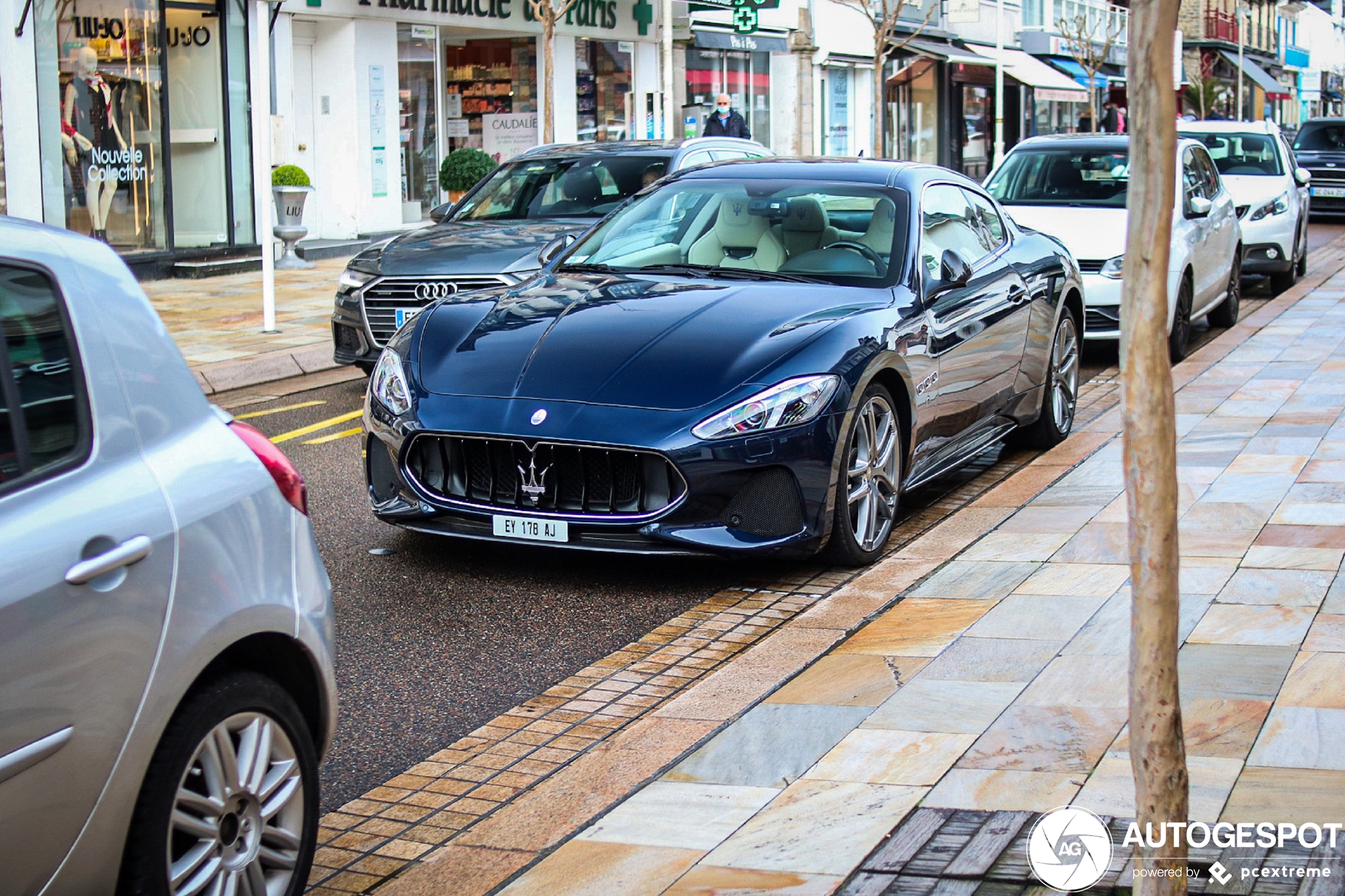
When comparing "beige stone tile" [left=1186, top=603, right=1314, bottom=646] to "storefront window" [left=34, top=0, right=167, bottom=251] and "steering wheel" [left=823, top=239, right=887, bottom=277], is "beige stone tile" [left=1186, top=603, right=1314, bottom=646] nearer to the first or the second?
"steering wheel" [left=823, top=239, right=887, bottom=277]

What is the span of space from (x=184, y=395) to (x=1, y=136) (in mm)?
15256

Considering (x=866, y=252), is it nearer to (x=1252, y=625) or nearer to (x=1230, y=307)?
(x=1252, y=625)

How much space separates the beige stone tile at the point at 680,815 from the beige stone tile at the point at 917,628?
4.22 ft

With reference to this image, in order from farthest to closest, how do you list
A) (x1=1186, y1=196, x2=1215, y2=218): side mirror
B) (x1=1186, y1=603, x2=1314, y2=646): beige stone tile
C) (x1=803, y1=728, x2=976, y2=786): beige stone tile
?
(x1=1186, y1=196, x2=1215, y2=218): side mirror < (x1=1186, y1=603, x2=1314, y2=646): beige stone tile < (x1=803, y1=728, x2=976, y2=786): beige stone tile

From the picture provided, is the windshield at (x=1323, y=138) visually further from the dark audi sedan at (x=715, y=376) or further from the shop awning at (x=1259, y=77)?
the shop awning at (x=1259, y=77)

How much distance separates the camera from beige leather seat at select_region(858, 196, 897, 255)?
24.5ft

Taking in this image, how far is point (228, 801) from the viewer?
10.6 ft

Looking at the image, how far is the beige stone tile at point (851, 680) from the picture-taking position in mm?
4934

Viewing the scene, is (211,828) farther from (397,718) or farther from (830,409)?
(830,409)

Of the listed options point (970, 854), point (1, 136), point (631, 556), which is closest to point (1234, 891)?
point (970, 854)

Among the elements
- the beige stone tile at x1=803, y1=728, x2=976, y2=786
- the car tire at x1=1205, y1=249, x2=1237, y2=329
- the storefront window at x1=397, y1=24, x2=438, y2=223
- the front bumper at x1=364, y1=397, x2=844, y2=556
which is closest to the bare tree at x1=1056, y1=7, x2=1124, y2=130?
the storefront window at x1=397, y1=24, x2=438, y2=223

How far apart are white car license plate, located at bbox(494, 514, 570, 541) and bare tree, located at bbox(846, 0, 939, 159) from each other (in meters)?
19.5

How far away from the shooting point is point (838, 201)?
7.66 metres

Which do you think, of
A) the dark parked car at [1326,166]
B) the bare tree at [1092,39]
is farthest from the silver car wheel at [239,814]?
the bare tree at [1092,39]
